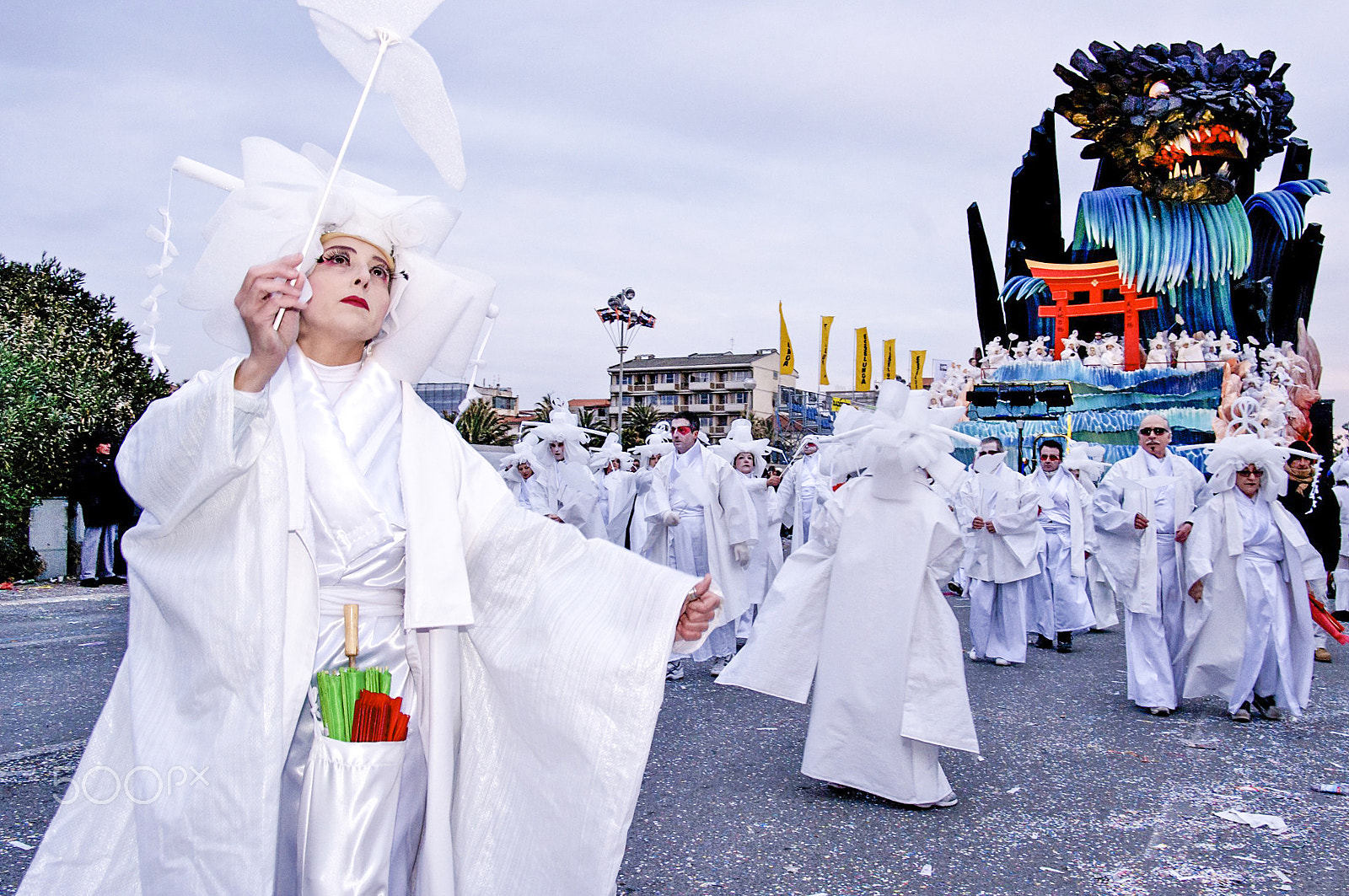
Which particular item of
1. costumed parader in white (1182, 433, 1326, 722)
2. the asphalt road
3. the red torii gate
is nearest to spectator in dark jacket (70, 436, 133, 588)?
the asphalt road

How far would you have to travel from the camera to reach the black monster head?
31.9 meters

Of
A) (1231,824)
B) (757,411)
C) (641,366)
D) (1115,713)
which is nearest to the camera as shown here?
(1231,824)

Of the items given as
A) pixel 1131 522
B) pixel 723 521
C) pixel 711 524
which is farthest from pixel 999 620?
pixel 711 524

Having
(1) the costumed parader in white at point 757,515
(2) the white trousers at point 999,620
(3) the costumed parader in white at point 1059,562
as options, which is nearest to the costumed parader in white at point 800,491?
(1) the costumed parader in white at point 757,515

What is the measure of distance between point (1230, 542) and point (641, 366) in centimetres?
9747

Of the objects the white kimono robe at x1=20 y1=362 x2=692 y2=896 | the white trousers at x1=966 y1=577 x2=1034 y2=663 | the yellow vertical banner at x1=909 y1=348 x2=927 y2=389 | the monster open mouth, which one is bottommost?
the white trousers at x1=966 y1=577 x2=1034 y2=663

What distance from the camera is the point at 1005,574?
9203 mm

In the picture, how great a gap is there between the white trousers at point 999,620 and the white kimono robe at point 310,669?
7.46m

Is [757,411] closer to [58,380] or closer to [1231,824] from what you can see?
[58,380]

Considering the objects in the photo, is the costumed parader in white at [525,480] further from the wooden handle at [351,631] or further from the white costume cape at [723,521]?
the wooden handle at [351,631]

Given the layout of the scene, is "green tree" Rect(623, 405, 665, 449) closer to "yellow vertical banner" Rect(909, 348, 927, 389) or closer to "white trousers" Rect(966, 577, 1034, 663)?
"yellow vertical banner" Rect(909, 348, 927, 389)

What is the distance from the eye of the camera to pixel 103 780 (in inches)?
80.1

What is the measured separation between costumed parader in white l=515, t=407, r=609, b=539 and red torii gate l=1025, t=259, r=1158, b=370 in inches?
1004

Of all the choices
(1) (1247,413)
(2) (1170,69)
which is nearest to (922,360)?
(2) (1170,69)
